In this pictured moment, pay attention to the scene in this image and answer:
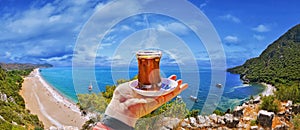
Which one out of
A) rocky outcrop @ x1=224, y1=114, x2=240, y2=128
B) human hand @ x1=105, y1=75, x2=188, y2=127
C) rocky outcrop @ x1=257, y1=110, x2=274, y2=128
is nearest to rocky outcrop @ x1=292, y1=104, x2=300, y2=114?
rocky outcrop @ x1=257, y1=110, x2=274, y2=128

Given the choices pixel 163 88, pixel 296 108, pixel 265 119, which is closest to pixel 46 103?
pixel 296 108

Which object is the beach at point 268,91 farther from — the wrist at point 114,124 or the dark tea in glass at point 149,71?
the wrist at point 114,124

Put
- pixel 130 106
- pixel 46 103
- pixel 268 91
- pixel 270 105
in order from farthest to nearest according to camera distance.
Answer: pixel 46 103, pixel 268 91, pixel 270 105, pixel 130 106

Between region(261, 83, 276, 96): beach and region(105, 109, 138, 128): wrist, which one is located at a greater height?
region(105, 109, 138, 128): wrist

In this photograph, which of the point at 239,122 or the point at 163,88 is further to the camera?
the point at 239,122

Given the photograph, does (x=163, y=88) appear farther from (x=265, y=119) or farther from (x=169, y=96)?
(x=265, y=119)

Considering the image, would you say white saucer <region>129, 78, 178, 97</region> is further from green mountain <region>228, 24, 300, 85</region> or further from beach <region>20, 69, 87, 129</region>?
beach <region>20, 69, 87, 129</region>

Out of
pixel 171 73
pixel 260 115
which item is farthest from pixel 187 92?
pixel 260 115
